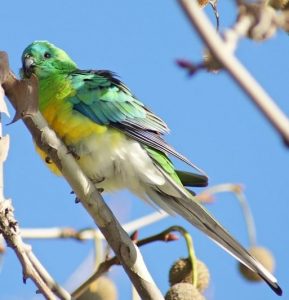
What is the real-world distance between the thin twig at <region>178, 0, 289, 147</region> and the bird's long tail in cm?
238

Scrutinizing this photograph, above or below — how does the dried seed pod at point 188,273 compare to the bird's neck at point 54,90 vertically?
below

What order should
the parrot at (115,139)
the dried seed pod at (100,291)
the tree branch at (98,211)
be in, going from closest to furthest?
the tree branch at (98,211) → the dried seed pod at (100,291) → the parrot at (115,139)

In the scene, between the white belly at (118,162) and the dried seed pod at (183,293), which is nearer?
the dried seed pod at (183,293)

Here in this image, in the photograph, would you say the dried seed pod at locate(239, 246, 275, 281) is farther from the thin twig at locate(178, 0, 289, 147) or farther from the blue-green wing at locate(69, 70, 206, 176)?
the thin twig at locate(178, 0, 289, 147)

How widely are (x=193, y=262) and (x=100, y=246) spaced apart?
1.68 feet

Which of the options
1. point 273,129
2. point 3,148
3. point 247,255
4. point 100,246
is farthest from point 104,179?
point 273,129

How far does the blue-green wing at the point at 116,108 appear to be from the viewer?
4582 millimetres

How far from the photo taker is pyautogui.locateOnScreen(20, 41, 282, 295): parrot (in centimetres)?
441

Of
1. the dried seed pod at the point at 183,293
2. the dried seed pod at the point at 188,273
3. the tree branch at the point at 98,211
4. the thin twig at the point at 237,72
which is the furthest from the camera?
the dried seed pod at the point at 188,273

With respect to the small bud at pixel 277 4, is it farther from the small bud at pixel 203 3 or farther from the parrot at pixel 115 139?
the parrot at pixel 115 139

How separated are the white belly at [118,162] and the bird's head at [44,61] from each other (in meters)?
0.91

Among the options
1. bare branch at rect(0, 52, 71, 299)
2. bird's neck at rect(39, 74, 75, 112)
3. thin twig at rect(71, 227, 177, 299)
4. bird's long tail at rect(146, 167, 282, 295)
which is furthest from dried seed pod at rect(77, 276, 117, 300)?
bird's neck at rect(39, 74, 75, 112)

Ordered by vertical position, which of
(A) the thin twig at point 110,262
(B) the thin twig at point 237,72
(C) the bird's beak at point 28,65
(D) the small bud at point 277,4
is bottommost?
(B) the thin twig at point 237,72

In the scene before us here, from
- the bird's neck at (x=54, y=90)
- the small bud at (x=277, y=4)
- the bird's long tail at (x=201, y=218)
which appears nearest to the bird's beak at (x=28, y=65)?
the bird's neck at (x=54, y=90)
